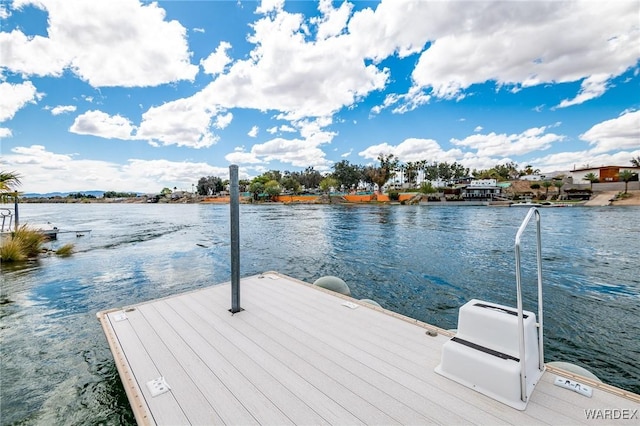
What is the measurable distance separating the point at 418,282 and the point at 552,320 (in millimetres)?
2959

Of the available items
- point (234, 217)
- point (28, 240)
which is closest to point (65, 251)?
point (28, 240)

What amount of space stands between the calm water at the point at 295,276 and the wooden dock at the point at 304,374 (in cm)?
87

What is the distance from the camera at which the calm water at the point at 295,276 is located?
341 cm

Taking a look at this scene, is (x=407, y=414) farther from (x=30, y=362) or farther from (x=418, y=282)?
(x=418, y=282)

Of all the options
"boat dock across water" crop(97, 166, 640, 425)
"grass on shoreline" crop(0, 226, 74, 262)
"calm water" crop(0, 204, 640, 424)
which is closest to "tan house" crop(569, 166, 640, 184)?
"calm water" crop(0, 204, 640, 424)

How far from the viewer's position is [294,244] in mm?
14148

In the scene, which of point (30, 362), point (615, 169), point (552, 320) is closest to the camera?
point (30, 362)

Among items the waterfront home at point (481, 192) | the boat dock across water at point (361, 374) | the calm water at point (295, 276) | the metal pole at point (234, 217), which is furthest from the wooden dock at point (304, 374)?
the waterfront home at point (481, 192)

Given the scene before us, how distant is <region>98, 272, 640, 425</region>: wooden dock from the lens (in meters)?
1.89

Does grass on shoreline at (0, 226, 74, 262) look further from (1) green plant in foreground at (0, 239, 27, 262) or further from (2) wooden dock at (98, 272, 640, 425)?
(2) wooden dock at (98, 272, 640, 425)

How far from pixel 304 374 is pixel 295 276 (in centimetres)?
627

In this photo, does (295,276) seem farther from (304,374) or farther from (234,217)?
(304,374)

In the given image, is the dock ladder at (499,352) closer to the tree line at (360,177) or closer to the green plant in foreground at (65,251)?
the green plant in foreground at (65,251)

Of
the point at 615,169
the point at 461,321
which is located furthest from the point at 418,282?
the point at 615,169
